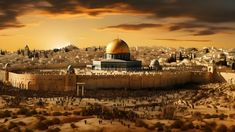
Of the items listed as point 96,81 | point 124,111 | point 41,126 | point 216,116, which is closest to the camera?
point 41,126

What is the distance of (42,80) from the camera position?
182 ft

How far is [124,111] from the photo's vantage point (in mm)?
38906

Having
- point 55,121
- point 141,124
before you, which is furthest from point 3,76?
point 141,124

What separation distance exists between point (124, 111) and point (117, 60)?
1099 inches

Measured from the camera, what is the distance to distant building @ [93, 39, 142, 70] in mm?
65750

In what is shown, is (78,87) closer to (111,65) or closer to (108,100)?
(108,100)

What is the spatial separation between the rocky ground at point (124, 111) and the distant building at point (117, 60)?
10.8m

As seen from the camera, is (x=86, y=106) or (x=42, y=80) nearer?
(x=86, y=106)

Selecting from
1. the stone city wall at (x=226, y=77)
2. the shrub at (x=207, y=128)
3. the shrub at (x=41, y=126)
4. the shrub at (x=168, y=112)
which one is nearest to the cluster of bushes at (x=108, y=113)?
the shrub at (x=168, y=112)

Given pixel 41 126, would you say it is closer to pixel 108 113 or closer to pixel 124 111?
pixel 108 113

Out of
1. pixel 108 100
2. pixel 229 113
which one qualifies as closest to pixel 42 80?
pixel 108 100

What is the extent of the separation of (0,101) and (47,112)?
285 inches

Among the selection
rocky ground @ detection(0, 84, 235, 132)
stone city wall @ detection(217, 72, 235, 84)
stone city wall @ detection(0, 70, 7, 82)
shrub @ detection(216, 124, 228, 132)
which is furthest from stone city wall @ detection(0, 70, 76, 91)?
shrub @ detection(216, 124, 228, 132)

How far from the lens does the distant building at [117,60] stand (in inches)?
2589
